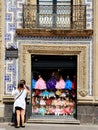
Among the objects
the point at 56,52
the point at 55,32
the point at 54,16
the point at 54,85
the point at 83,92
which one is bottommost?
the point at 83,92

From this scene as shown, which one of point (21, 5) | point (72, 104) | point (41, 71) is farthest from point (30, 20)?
point (72, 104)

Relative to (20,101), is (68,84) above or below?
above

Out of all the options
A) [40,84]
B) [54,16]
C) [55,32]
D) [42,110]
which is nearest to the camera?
[55,32]

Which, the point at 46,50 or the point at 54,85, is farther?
the point at 54,85

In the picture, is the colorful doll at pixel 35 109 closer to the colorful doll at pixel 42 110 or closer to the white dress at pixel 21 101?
the colorful doll at pixel 42 110

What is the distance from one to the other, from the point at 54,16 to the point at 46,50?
1.24 m

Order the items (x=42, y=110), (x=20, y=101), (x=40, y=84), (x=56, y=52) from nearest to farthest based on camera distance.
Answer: (x=20, y=101)
(x=56, y=52)
(x=40, y=84)
(x=42, y=110)

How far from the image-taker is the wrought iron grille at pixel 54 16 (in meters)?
17.4

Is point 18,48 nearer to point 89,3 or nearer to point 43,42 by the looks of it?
point 43,42

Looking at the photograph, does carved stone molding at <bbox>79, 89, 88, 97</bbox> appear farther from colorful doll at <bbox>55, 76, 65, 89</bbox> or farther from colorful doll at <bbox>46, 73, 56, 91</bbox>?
colorful doll at <bbox>46, 73, 56, 91</bbox>

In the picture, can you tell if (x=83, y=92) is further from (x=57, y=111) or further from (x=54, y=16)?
(x=54, y=16)

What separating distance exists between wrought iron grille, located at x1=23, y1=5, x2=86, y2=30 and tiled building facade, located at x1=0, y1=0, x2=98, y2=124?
0.18 metres

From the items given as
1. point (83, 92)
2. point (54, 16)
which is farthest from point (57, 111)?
point (54, 16)

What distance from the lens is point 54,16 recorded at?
695 inches
